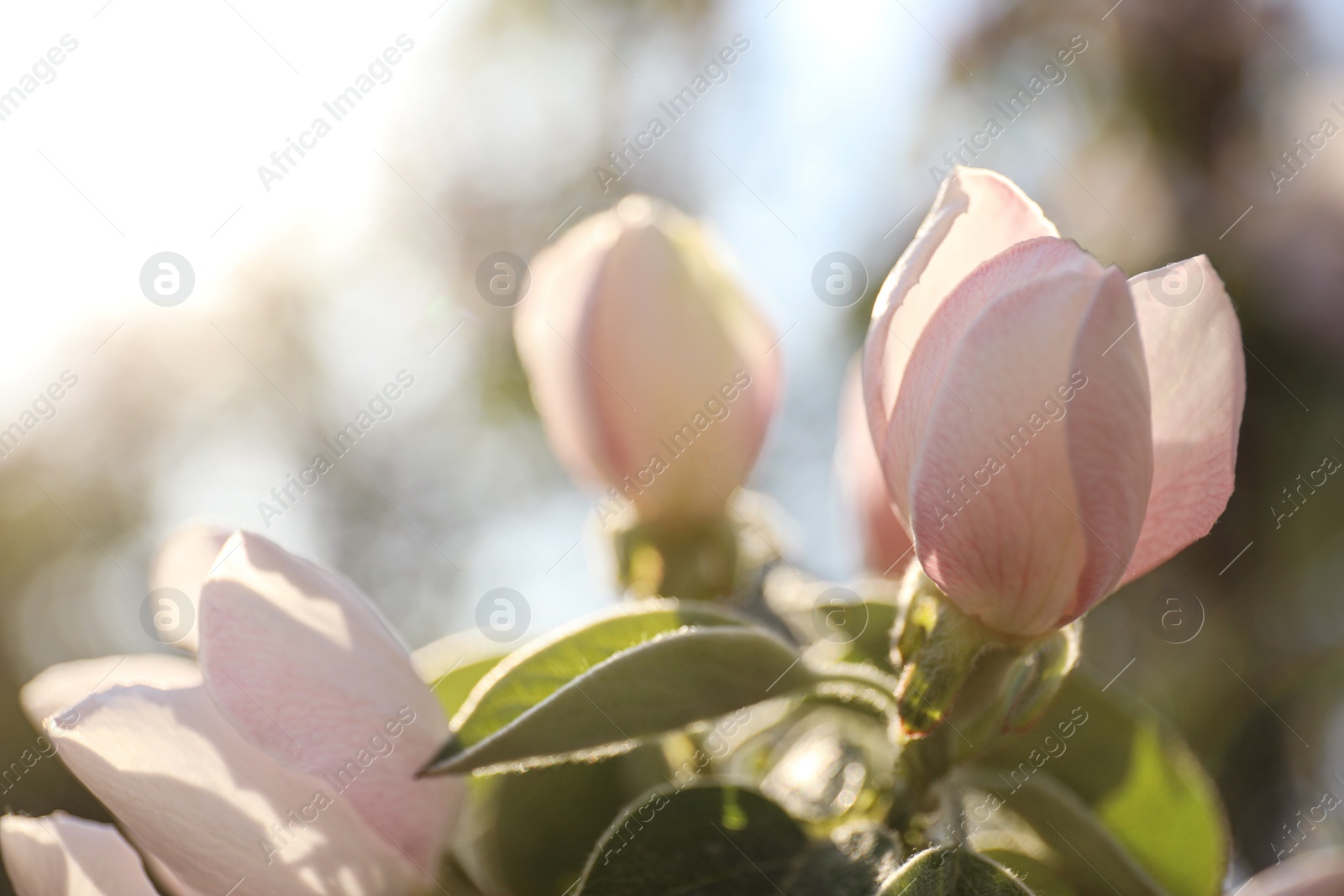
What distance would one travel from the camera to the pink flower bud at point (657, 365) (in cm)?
67

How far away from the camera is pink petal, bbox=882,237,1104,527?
0.36 meters

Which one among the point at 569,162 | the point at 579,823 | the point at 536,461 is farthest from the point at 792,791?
the point at 569,162

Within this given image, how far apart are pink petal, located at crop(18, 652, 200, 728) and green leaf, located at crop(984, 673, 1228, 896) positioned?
0.39 m

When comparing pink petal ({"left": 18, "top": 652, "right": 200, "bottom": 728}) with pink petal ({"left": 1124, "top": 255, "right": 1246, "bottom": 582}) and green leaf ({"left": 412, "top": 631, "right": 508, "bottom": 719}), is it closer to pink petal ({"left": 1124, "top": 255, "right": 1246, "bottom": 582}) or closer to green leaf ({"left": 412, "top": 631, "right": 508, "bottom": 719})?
green leaf ({"left": 412, "top": 631, "right": 508, "bottom": 719})

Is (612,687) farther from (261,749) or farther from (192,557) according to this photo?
(192,557)

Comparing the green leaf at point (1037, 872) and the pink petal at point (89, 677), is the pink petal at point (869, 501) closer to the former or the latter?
the green leaf at point (1037, 872)

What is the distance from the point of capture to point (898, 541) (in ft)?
2.19

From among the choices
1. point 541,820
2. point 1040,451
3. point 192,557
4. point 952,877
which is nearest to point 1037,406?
point 1040,451

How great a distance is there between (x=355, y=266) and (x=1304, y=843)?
2316 millimetres

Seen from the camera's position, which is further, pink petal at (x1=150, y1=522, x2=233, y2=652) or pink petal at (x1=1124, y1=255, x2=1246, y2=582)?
pink petal at (x1=150, y1=522, x2=233, y2=652)

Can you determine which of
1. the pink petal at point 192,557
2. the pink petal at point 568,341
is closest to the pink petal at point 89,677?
the pink petal at point 192,557

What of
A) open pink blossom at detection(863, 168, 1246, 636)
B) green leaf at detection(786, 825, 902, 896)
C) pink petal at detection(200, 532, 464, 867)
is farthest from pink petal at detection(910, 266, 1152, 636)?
pink petal at detection(200, 532, 464, 867)

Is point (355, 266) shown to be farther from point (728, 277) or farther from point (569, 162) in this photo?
point (728, 277)

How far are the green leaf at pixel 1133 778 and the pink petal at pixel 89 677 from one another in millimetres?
394
